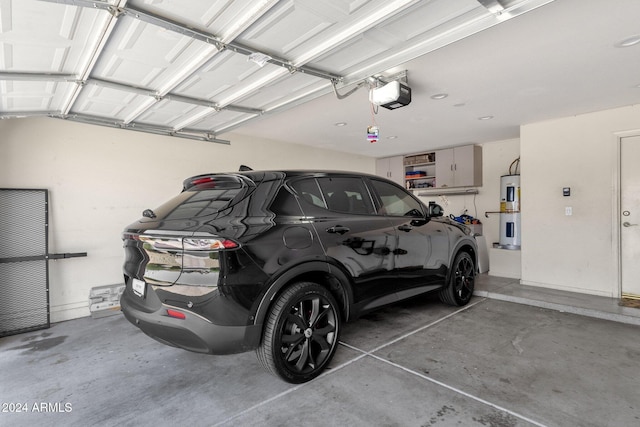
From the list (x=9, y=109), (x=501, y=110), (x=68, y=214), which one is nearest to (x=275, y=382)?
(x=68, y=214)

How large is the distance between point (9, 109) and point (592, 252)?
6.96 meters

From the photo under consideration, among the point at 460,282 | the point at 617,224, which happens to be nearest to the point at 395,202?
the point at 460,282

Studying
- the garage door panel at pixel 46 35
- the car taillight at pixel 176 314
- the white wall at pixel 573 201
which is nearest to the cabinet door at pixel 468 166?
the white wall at pixel 573 201

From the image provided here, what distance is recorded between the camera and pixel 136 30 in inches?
77.8

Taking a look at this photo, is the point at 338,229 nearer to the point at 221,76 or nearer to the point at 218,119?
the point at 221,76

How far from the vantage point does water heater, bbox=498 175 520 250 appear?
5379mm

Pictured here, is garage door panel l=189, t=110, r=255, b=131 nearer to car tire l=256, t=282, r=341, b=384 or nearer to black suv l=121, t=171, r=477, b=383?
black suv l=121, t=171, r=477, b=383

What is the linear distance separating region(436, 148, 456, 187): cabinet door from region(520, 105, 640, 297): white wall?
1579 mm

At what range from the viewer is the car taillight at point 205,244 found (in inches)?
73.1

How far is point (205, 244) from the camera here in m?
1.86

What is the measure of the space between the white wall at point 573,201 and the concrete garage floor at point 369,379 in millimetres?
1055

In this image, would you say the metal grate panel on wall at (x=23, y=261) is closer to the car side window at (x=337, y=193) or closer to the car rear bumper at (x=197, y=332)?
the car rear bumper at (x=197, y=332)

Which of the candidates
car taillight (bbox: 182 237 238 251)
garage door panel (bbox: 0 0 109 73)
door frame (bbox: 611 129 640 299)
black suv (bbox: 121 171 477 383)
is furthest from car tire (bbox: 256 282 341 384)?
door frame (bbox: 611 129 640 299)

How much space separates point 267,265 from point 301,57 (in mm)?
1550
